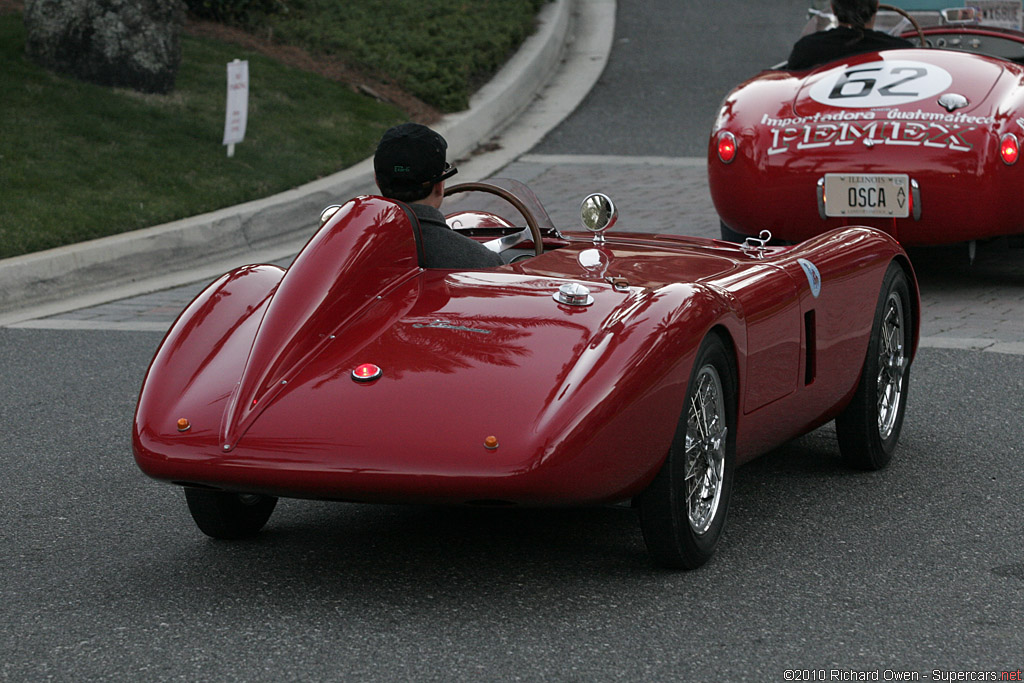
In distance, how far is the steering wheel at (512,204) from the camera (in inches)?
194

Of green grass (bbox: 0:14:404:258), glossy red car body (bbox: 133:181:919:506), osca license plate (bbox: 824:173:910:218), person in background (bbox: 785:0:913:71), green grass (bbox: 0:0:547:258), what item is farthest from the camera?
green grass (bbox: 0:0:547:258)

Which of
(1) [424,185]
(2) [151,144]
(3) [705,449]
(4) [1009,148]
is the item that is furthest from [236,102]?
(3) [705,449]

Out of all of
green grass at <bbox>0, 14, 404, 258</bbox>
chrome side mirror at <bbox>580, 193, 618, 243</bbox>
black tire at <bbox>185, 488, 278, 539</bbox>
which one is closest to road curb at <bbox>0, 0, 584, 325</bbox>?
green grass at <bbox>0, 14, 404, 258</bbox>

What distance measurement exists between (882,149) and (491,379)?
15.0 ft

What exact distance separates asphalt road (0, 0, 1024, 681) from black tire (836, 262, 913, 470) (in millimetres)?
108

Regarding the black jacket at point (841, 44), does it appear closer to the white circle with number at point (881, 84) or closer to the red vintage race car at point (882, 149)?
the red vintage race car at point (882, 149)

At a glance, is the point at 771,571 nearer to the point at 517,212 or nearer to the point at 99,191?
the point at 517,212

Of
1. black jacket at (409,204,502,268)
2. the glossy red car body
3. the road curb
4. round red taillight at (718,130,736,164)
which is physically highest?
black jacket at (409,204,502,268)

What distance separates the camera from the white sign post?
460 inches

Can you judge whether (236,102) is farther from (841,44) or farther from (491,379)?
(491,379)

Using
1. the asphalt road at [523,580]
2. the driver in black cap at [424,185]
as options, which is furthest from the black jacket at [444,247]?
the asphalt road at [523,580]

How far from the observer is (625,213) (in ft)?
36.4

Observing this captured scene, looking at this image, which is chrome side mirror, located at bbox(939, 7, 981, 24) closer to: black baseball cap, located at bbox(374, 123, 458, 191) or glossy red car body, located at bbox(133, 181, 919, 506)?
glossy red car body, located at bbox(133, 181, 919, 506)

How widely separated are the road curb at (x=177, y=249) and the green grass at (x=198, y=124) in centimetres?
26
